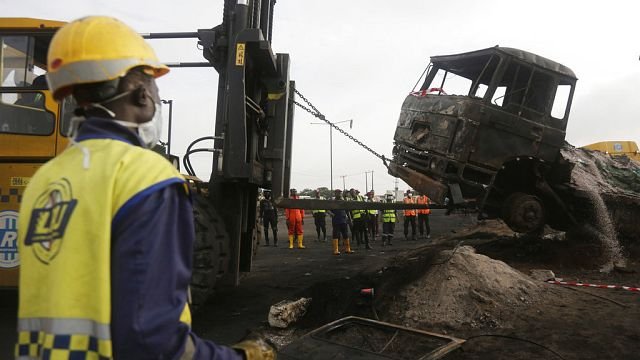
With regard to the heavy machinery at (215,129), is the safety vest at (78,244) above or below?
below

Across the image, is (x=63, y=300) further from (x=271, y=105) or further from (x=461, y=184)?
(x=461, y=184)

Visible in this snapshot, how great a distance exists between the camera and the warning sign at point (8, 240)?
468cm

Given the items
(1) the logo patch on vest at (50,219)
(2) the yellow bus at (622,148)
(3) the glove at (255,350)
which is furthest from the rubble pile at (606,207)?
(1) the logo patch on vest at (50,219)

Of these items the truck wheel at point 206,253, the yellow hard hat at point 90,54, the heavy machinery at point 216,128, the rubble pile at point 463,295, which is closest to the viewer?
the yellow hard hat at point 90,54

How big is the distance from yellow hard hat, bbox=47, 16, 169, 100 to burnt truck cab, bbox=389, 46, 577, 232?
259 inches

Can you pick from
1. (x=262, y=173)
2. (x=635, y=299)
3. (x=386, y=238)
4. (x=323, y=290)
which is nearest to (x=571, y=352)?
(x=635, y=299)

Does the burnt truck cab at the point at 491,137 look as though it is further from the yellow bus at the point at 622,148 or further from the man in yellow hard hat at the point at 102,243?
the yellow bus at the point at 622,148

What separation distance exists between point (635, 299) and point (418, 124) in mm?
4179

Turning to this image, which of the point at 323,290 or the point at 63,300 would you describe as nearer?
the point at 63,300

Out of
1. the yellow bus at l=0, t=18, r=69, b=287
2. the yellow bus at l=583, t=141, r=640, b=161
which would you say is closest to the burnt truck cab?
the yellow bus at l=0, t=18, r=69, b=287

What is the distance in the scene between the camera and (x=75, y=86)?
1.34 metres

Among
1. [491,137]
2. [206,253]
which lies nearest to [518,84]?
[491,137]

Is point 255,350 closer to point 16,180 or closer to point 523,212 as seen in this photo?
point 16,180

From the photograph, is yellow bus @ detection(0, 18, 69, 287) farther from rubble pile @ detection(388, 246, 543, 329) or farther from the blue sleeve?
the blue sleeve
